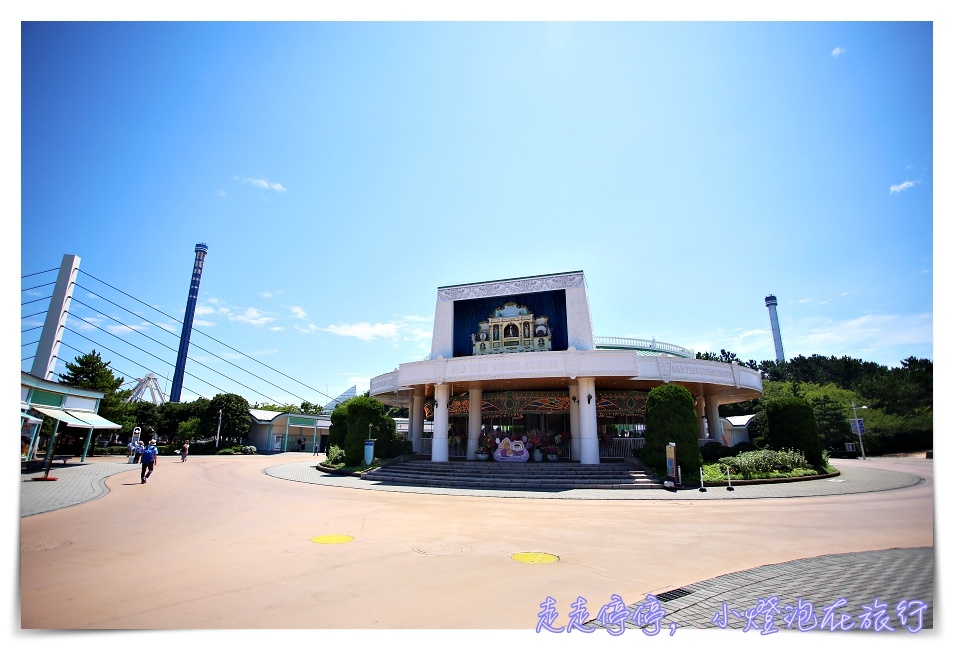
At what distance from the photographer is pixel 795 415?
75.4ft

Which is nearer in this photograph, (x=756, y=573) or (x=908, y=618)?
(x=908, y=618)

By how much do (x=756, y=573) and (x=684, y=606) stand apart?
6.78 feet

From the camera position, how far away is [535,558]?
7.22 metres

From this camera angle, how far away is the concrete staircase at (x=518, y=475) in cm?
1883

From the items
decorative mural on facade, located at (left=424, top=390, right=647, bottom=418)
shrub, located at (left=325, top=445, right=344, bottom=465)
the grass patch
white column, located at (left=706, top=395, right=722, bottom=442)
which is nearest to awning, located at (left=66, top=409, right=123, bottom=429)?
shrub, located at (left=325, top=445, right=344, bottom=465)

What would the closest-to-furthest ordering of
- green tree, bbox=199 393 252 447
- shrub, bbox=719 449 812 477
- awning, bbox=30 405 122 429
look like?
awning, bbox=30 405 122 429, shrub, bbox=719 449 812 477, green tree, bbox=199 393 252 447

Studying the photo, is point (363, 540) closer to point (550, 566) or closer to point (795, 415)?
point (550, 566)

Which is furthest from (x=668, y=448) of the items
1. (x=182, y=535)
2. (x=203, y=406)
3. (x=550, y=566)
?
(x=203, y=406)

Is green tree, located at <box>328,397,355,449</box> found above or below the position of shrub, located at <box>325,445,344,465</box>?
above

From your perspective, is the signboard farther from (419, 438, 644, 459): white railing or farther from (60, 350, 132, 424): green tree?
(60, 350, 132, 424): green tree

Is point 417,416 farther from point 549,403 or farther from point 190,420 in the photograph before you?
point 190,420

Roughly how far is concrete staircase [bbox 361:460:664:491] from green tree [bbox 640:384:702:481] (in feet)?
3.88

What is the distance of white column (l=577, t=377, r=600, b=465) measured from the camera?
2180 cm

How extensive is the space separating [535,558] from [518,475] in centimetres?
1370
